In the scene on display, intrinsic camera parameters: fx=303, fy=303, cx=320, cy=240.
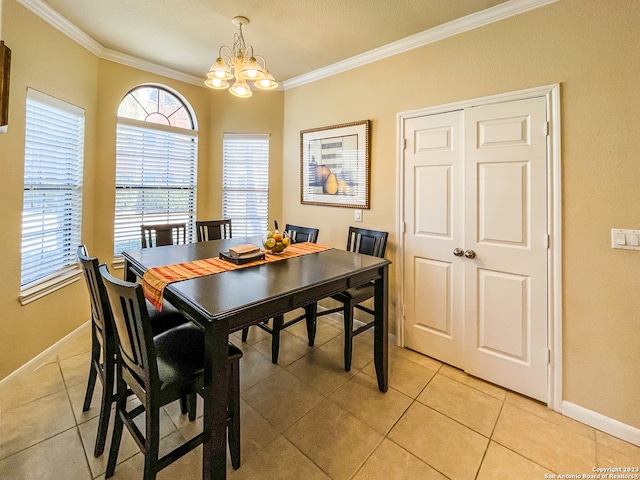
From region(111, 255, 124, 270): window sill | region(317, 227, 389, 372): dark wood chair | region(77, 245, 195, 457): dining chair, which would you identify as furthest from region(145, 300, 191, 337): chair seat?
region(111, 255, 124, 270): window sill

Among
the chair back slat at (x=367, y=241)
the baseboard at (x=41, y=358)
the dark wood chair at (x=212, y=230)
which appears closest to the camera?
the baseboard at (x=41, y=358)

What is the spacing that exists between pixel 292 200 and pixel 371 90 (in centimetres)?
155

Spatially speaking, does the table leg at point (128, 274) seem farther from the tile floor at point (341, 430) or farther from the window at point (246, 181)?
the window at point (246, 181)

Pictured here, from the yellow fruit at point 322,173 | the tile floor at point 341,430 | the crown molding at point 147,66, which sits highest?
the crown molding at point 147,66

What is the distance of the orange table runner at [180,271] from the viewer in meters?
1.64

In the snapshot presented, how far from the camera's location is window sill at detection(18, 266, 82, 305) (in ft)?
7.55

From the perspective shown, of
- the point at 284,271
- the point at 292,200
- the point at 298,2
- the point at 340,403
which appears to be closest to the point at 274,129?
the point at 292,200

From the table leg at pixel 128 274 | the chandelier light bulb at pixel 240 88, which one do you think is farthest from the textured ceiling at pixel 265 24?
the table leg at pixel 128 274

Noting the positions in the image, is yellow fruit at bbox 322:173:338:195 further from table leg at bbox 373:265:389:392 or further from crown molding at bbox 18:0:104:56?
crown molding at bbox 18:0:104:56

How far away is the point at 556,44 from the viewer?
195 cm

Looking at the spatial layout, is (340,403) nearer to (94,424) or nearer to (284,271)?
(284,271)

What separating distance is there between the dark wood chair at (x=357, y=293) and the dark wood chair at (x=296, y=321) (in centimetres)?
14

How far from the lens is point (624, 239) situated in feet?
5.74

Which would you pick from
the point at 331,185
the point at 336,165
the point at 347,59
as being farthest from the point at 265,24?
the point at 331,185
